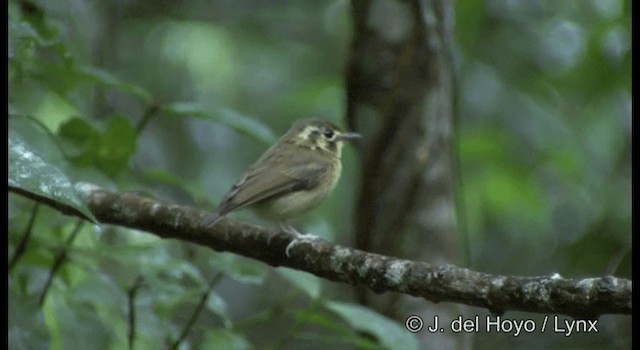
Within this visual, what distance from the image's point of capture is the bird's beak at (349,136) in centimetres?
514

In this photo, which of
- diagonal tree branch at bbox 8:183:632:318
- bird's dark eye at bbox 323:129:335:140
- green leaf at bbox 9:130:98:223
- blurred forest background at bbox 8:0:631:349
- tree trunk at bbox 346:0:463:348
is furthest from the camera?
bird's dark eye at bbox 323:129:335:140

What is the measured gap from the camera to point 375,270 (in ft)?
10.4

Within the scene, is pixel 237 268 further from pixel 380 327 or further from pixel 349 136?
pixel 349 136

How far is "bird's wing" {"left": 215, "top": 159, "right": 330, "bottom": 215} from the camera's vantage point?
4957mm

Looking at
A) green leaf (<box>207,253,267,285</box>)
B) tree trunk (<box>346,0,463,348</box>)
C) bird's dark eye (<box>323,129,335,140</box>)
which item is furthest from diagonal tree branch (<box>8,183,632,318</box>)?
bird's dark eye (<box>323,129,335,140</box>)

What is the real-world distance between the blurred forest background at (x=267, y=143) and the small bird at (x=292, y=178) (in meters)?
0.15

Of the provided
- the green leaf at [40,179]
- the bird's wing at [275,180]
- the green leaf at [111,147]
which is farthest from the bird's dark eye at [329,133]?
the green leaf at [40,179]

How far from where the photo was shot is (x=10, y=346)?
3.32m

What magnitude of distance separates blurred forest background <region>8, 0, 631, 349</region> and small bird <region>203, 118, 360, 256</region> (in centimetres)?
15

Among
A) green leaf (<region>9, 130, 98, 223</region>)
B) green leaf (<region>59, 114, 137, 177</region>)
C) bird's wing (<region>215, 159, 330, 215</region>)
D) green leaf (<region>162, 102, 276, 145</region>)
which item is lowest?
green leaf (<region>9, 130, 98, 223</region>)

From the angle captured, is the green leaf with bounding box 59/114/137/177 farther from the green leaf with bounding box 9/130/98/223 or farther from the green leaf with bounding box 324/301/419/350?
the green leaf with bounding box 9/130/98/223
